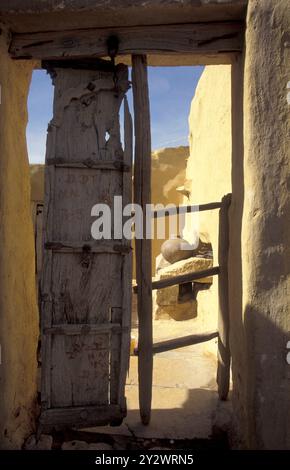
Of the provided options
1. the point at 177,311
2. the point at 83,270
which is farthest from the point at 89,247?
the point at 177,311

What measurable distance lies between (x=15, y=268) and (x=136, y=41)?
61.7 inches

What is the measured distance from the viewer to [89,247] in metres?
2.44

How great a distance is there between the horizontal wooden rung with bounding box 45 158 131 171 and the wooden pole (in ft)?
0.38

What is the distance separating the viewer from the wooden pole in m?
2.54

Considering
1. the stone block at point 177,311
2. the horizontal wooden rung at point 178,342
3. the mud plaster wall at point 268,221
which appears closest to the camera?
the mud plaster wall at point 268,221

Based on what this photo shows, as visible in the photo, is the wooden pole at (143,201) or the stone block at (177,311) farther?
the stone block at (177,311)

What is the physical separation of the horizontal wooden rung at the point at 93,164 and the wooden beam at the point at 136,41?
631mm

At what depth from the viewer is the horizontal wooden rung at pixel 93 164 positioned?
2.45 m

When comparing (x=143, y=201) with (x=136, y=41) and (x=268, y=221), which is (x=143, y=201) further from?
(x=136, y=41)

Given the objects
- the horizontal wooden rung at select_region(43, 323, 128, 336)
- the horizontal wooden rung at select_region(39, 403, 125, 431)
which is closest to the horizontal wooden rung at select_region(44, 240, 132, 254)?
the horizontal wooden rung at select_region(43, 323, 128, 336)

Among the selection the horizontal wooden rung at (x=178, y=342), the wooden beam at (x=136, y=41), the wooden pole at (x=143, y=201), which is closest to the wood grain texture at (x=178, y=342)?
the horizontal wooden rung at (x=178, y=342)

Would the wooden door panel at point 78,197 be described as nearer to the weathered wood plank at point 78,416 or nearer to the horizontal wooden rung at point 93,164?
the horizontal wooden rung at point 93,164

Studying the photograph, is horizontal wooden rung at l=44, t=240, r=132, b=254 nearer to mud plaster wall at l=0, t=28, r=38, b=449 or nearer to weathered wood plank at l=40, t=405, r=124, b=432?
mud plaster wall at l=0, t=28, r=38, b=449
